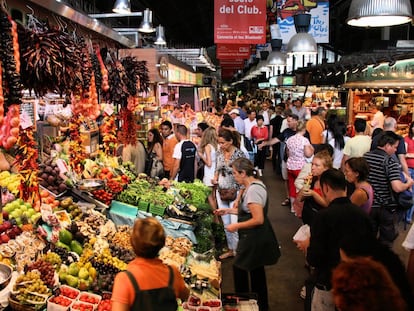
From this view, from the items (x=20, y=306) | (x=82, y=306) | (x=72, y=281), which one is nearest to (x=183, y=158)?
(x=72, y=281)

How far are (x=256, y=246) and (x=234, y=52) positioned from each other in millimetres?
13158

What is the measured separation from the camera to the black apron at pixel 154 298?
2.88m

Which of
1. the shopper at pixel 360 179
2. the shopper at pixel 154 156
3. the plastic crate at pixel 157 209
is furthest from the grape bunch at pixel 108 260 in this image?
the shopper at pixel 154 156

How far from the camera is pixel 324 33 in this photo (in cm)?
1026

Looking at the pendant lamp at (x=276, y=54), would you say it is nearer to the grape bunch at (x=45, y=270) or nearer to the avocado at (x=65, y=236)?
the avocado at (x=65, y=236)

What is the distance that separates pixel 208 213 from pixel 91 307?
319cm

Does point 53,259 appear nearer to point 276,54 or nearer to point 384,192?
point 384,192

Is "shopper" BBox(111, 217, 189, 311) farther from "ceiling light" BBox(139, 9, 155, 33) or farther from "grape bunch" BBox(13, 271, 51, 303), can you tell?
"ceiling light" BBox(139, 9, 155, 33)

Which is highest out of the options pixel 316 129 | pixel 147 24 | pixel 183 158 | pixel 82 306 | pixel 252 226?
pixel 147 24

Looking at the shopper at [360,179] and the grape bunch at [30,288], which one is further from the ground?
the shopper at [360,179]

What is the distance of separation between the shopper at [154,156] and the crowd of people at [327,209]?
0.02 metres

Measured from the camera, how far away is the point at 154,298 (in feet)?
9.57

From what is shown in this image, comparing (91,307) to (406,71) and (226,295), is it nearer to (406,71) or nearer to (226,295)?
(226,295)

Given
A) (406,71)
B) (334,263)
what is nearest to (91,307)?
(334,263)
